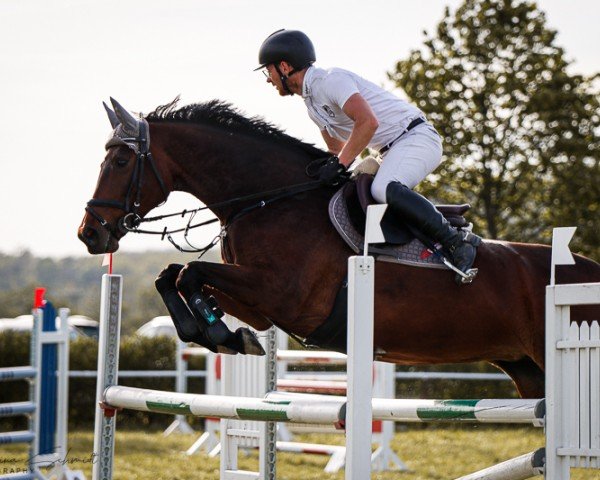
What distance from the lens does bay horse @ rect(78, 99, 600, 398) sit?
457 centimetres

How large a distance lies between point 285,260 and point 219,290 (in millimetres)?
330

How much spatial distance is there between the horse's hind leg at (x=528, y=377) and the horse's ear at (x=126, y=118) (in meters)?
2.19

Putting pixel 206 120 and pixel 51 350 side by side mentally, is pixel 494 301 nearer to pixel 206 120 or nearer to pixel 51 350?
pixel 206 120

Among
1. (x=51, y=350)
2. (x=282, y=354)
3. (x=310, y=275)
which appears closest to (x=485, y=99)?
(x=282, y=354)

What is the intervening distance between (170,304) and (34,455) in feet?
6.81

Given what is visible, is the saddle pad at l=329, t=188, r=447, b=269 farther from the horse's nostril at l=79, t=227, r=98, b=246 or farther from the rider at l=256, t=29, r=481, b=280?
the horse's nostril at l=79, t=227, r=98, b=246

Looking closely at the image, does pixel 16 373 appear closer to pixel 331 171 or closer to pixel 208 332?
pixel 208 332

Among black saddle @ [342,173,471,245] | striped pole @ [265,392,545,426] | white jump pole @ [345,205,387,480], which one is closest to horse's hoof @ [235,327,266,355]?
striped pole @ [265,392,545,426]

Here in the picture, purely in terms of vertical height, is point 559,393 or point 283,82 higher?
point 283,82

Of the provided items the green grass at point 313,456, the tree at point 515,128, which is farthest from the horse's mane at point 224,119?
the tree at point 515,128

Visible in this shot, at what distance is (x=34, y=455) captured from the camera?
240 inches

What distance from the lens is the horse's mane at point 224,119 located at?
198 inches

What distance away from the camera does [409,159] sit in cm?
475

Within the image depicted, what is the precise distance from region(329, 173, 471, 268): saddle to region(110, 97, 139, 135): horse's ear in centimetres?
104
